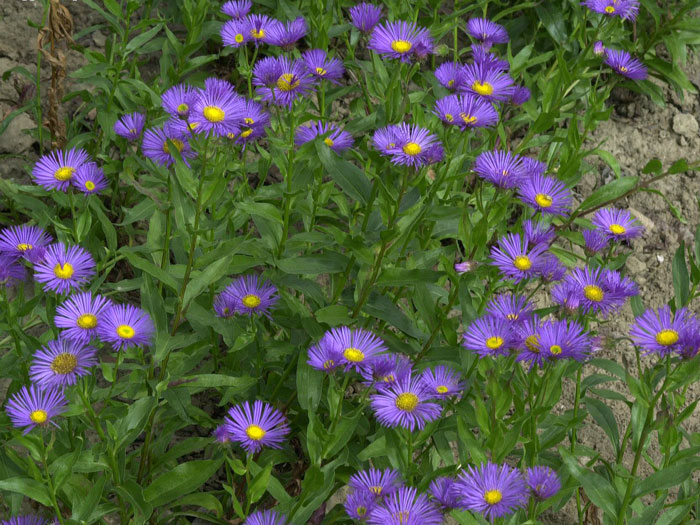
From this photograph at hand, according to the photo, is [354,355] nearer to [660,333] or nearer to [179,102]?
[660,333]

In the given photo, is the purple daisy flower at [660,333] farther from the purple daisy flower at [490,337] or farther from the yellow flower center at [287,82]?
the yellow flower center at [287,82]

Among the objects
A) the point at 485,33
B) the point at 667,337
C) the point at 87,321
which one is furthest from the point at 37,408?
the point at 485,33

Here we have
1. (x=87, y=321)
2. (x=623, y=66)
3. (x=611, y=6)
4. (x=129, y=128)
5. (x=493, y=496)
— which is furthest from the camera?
(x=623, y=66)

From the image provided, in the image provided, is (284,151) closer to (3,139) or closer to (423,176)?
(423,176)

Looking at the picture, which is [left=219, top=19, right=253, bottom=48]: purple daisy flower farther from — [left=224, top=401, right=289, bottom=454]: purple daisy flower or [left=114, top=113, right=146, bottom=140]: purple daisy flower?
[left=224, top=401, right=289, bottom=454]: purple daisy flower

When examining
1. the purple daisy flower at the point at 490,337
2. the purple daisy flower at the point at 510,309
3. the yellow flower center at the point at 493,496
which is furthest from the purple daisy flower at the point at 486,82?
the yellow flower center at the point at 493,496

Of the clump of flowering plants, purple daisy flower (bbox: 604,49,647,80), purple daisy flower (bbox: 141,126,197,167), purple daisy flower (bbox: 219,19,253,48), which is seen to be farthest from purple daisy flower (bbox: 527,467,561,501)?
purple daisy flower (bbox: 219,19,253,48)

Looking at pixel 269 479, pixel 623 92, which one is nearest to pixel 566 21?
pixel 623 92

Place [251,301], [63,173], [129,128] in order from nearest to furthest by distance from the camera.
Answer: [251,301] < [63,173] < [129,128]
